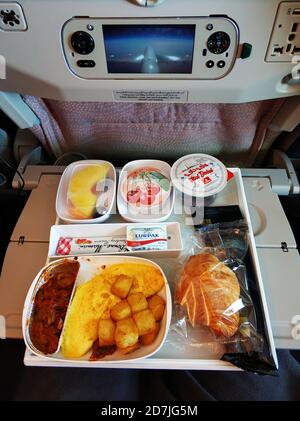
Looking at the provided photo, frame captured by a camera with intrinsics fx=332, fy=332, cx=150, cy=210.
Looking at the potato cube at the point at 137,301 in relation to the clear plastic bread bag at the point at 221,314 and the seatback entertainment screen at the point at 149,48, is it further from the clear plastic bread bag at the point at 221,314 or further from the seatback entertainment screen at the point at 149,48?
the seatback entertainment screen at the point at 149,48

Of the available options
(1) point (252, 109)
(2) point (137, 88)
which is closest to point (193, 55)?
(2) point (137, 88)

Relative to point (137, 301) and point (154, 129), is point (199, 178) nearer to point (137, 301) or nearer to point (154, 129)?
point (154, 129)

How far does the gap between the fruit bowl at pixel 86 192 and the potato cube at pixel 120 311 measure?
21 centimetres

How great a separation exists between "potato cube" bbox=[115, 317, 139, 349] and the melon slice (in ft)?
0.85

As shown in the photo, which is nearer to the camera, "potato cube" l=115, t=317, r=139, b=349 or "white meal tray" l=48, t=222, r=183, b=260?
"potato cube" l=115, t=317, r=139, b=349

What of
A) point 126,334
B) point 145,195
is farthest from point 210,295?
point 145,195

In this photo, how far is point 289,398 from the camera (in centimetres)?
70

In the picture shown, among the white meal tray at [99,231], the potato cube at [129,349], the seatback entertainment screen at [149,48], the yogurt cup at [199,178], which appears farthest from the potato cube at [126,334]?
the seatback entertainment screen at [149,48]

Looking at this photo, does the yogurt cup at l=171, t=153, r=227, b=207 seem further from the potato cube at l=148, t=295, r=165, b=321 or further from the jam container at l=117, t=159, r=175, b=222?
the potato cube at l=148, t=295, r=165, b=321

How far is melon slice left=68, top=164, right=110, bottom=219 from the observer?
75 cm

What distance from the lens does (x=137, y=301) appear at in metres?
0.61

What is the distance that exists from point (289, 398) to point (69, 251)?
56cm

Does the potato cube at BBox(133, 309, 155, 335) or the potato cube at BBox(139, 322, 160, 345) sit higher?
the potato cube at BBox(133, 309, 155, 335)

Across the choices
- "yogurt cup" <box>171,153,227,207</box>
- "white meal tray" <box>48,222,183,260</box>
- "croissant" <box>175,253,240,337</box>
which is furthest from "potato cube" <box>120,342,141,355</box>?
"yogurt cup" <box>171,153,227,207</box>
